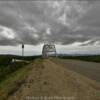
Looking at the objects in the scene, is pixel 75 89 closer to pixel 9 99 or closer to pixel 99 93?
pixel 99 93

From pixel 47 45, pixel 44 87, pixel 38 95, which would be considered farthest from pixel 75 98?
pixel 47 45

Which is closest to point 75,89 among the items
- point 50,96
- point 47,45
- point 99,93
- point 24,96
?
point 99,93

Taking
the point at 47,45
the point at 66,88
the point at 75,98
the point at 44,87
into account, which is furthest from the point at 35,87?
the point at 47,45

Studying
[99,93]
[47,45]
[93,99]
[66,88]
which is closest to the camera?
[93,99]

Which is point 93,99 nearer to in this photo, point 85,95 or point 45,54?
point 85,95

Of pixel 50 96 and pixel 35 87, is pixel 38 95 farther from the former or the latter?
pixel 35 87

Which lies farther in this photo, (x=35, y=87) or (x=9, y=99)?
(x=35, y=87)

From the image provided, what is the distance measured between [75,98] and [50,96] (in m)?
1.20

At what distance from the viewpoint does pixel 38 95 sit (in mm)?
10914

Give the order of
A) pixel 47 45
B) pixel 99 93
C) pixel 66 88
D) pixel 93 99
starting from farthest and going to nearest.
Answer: pixel 47 45 < pixel 66 88 < pixel 99 93 < pixel 93 99

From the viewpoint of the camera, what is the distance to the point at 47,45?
74.1 meters

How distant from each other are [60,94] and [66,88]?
61.3 inches

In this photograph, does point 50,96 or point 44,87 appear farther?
point 44,87

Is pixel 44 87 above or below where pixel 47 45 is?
below
